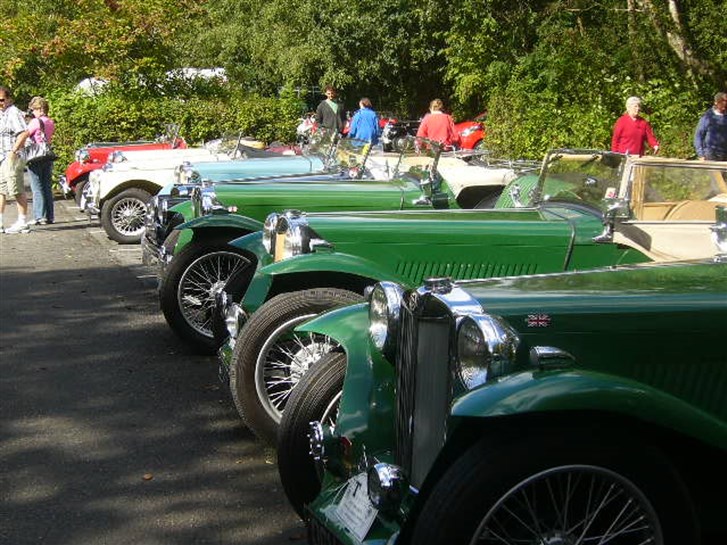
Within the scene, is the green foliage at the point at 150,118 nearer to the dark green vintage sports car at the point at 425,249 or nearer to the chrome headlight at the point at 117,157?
the chrome headlight at the point at 117,157

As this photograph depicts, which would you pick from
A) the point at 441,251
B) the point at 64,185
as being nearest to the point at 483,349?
the point at 441,251

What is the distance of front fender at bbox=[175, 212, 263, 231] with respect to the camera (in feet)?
25.6

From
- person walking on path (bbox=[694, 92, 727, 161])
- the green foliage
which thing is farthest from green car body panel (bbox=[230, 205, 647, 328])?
the green foliage

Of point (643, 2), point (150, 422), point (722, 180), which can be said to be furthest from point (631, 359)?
point (643, 2)

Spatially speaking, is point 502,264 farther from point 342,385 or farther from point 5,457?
point 5,457

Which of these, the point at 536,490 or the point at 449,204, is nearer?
the point at 536,490

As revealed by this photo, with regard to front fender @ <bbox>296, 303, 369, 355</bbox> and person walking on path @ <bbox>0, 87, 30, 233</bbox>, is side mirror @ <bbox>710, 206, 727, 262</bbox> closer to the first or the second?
front fender @ <bbox>296, 303, 369, 355</bbox>

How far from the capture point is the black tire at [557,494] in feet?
10.1

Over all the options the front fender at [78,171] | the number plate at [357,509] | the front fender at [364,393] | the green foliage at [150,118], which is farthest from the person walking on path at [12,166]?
the number plate at [357,509]

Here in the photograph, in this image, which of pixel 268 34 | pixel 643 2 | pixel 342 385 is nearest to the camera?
pixel 342 385

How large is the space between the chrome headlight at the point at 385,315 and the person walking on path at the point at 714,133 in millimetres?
9365

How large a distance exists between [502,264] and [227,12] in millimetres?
32241

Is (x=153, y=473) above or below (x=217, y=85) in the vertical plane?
below

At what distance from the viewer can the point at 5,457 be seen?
5.61 meters
